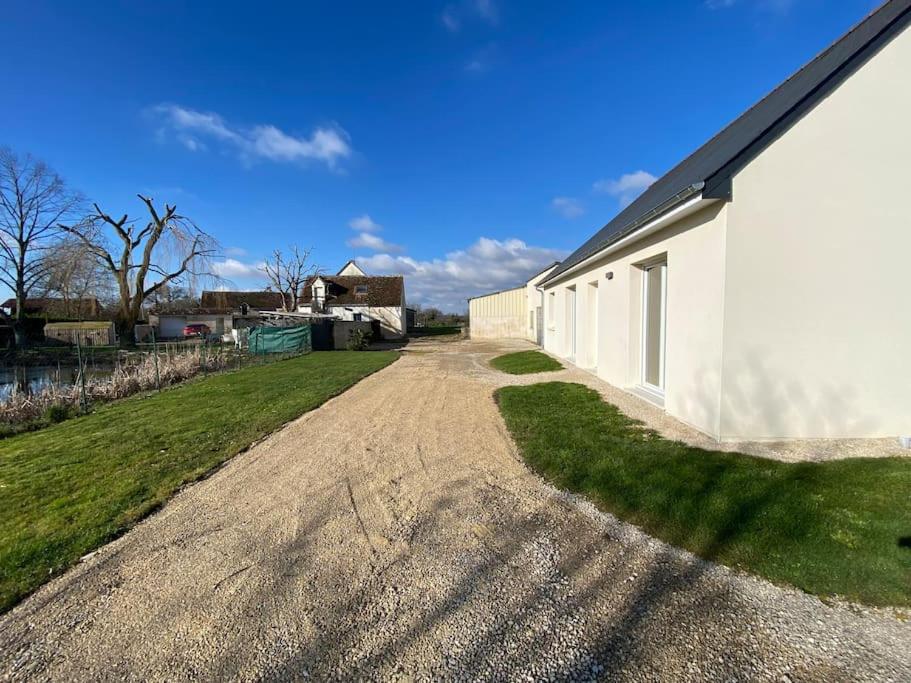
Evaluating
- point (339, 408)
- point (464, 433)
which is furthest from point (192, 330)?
point (464, 433)

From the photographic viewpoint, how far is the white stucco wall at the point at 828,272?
4.62 m

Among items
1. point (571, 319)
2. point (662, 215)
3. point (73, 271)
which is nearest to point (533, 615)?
point (662, 215)

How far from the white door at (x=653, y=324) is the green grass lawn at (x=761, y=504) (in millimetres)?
2331

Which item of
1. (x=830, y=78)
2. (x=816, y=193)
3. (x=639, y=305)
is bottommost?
(x=639, y=305)

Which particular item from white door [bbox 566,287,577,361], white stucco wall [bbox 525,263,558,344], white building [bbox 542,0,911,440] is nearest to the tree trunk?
white stucco wall [bbox 525,263,558,344]

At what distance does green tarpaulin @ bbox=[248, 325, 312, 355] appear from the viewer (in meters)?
20.6

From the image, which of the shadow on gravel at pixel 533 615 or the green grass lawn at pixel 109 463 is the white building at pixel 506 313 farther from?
the shadow on gravel at pixel 533 615

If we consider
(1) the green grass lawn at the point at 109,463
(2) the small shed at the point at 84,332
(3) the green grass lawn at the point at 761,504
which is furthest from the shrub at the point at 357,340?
(2) the small shed at the point at 84,332

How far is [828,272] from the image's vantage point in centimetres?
472

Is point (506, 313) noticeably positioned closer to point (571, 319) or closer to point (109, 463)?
point (571, 319)

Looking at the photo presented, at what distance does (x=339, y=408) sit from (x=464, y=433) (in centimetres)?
296

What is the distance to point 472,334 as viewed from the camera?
104ft

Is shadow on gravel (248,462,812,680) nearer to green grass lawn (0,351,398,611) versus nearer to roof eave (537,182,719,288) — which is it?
green grass lawn (0,351,398,611)

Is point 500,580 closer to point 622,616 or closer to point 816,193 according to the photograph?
point 622,616
